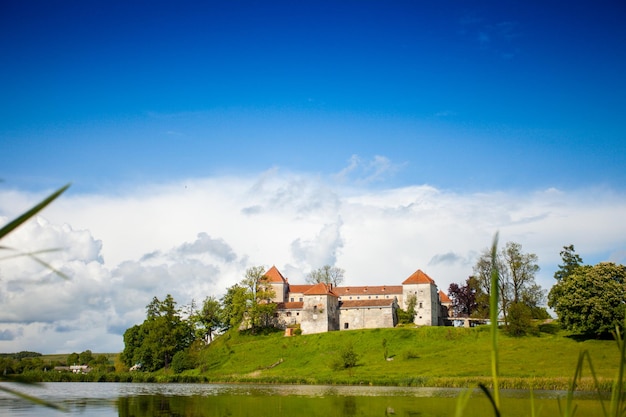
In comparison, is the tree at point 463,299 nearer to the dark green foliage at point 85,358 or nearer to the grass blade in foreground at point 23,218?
the dark green foliage at point 85,358

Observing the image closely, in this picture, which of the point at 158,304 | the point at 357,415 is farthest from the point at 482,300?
the point at 357,415

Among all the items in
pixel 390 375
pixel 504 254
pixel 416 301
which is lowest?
pixel 390 375

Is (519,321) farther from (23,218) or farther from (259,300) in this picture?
(23,218)

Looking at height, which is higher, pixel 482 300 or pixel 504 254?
pixel 504 254

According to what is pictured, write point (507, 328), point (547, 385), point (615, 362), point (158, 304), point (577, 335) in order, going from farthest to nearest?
point (158, 304), point (507, 328), point (577, 335), point (615, 362), point (547, 385)

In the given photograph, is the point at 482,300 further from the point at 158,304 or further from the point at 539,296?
the point at 158,304

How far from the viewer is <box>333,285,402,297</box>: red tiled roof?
110750mm

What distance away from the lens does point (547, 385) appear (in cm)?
4147

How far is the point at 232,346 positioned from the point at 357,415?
63.4 meters

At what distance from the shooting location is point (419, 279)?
102688 mm

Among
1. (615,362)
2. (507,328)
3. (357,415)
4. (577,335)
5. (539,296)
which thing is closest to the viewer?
(357,415)

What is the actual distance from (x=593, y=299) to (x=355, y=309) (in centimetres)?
4441

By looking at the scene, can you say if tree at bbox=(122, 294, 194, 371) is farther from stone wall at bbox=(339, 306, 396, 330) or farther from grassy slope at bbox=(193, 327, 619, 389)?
stone wall at bbox=(339, 306, 396, 330)

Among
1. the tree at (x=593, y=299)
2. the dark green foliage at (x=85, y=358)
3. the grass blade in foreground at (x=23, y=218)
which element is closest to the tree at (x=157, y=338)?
the dark green foliage at (x=85, y=358)
